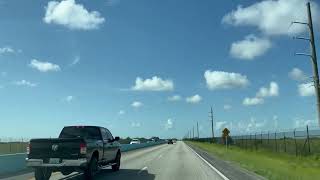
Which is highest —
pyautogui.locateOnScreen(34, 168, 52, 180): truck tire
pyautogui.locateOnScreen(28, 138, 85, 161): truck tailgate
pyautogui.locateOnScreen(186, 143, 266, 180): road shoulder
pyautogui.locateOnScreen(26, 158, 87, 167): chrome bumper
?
pyautogui.locateOnScreen(28, 138, 85, 161): truck tailgate

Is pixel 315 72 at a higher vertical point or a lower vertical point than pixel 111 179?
higher

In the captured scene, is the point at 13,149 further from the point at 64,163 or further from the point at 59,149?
the point at 64,163

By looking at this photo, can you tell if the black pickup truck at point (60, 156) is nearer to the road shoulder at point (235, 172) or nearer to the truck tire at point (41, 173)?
the truck tire at point (41, 173)

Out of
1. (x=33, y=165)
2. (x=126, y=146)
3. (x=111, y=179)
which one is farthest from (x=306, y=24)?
(x=126, y=146)

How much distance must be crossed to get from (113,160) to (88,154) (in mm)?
5206

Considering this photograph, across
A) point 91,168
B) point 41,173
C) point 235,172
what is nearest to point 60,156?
point 41,173

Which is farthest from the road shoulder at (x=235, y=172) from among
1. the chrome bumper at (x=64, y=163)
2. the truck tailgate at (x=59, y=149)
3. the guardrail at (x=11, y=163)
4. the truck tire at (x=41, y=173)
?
the guardrail at (x=11, y=163)

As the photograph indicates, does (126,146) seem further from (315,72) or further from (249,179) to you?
(249,179)

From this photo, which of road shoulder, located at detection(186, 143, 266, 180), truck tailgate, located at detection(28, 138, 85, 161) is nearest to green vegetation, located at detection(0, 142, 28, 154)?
road shoulder, located at detection(186, 143, 266, 180)

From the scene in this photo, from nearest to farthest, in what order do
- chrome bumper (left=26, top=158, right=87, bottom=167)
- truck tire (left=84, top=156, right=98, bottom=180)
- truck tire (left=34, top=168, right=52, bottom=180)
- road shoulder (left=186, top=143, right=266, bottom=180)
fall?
chrome bumper (left=26, top=158, right=87, bottom=167), truck tire (left=34, top=168, right=52, bottom=180), truck tire (left=84, top=156, right=98, bottom=180), road shoulder (left=186, top=143, right=266, bottom=180)

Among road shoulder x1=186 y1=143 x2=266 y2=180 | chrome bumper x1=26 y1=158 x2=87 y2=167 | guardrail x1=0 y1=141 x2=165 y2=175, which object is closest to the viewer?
chrome bumper x1=26 y1=158 x2=87 y2=167

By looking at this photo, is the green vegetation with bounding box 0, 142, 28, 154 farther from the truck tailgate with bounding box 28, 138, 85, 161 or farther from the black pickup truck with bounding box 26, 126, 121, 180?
the truck tailgate with bounding box 28, 138, 85, 161

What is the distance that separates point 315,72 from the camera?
1038 inches

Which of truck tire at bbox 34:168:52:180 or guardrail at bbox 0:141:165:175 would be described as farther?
guardrail at bbox 0:141:165:175
